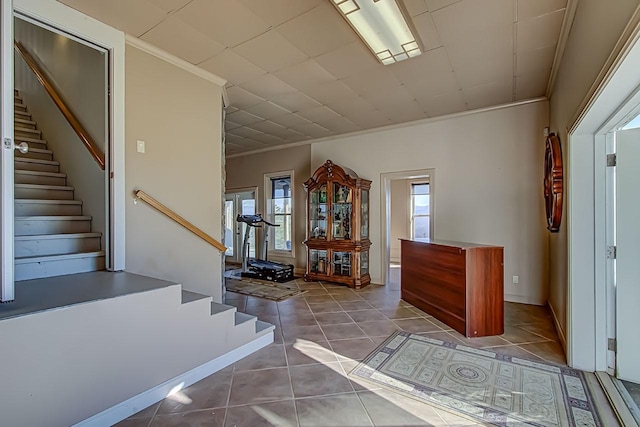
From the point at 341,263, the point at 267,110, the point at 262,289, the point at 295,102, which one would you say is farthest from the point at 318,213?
the point at 295,102

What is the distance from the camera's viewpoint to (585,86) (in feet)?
6.84

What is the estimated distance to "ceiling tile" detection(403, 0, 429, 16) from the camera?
2.25 m

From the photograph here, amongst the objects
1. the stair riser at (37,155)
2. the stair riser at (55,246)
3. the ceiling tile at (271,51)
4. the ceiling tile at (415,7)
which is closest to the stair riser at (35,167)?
the stair riser at (37,155)

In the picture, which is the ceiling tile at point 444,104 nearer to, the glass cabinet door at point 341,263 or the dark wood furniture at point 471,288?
the dark wood furniture at point 471,288

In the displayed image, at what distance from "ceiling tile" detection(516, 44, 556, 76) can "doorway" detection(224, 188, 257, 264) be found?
548cm

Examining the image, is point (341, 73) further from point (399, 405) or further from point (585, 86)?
point (399, 405)

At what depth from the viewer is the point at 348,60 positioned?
10.2 feet

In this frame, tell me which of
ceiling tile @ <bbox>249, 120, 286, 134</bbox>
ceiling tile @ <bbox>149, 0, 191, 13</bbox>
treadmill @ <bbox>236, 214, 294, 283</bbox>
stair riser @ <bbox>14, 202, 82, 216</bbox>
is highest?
ceiling tile @ <bbox>149, 0, 191, 13</bbox>

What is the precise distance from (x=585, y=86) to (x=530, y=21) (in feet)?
2.62

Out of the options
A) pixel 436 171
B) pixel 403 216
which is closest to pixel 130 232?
pixel 436 171

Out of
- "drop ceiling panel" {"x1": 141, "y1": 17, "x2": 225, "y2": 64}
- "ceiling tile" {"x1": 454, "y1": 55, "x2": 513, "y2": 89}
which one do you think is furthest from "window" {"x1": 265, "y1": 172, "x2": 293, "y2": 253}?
"ceiling tile" {"x1": 454, "y1": 55, "x2": 513, "y2": 89}

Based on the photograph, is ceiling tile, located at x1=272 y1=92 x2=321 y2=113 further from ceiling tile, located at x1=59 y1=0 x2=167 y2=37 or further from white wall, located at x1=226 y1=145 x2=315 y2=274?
white wall, located at x1=226 y1=145 x2=315 y2=274

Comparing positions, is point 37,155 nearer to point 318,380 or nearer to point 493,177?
point 318,380

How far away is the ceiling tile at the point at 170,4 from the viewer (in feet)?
7.48
